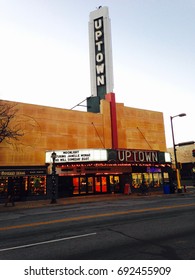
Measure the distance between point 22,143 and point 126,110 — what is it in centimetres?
1504

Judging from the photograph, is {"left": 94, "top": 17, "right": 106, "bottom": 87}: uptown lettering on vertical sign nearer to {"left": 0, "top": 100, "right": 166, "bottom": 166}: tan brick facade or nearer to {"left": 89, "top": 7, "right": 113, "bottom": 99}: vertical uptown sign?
{"left": 89, "top": 7, "right": 113, "bottom": 99}: vertical uptown sign

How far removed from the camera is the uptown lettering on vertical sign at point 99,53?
36316 millimetres

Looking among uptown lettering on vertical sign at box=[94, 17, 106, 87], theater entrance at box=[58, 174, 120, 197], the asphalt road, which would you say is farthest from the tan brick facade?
the asphalt road

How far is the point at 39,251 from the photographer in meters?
6.72

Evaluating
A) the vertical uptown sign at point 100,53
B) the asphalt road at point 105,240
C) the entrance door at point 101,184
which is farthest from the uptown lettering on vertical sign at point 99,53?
the asphalt road at point 105,240

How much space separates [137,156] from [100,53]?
17716 mm

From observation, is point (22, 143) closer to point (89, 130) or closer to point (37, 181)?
point (37, 181)

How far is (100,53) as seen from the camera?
3756cm

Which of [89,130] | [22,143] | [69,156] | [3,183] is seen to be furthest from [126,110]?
[3,183]

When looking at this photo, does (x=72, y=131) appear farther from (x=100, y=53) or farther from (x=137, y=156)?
(x=100, y=53)

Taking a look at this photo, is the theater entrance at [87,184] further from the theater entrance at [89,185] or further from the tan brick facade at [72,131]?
the tan brick facade at [72,131]

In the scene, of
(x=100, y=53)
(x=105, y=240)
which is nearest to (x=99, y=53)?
(x=100, y=53)

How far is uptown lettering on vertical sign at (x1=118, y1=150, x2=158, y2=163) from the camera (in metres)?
28.0
